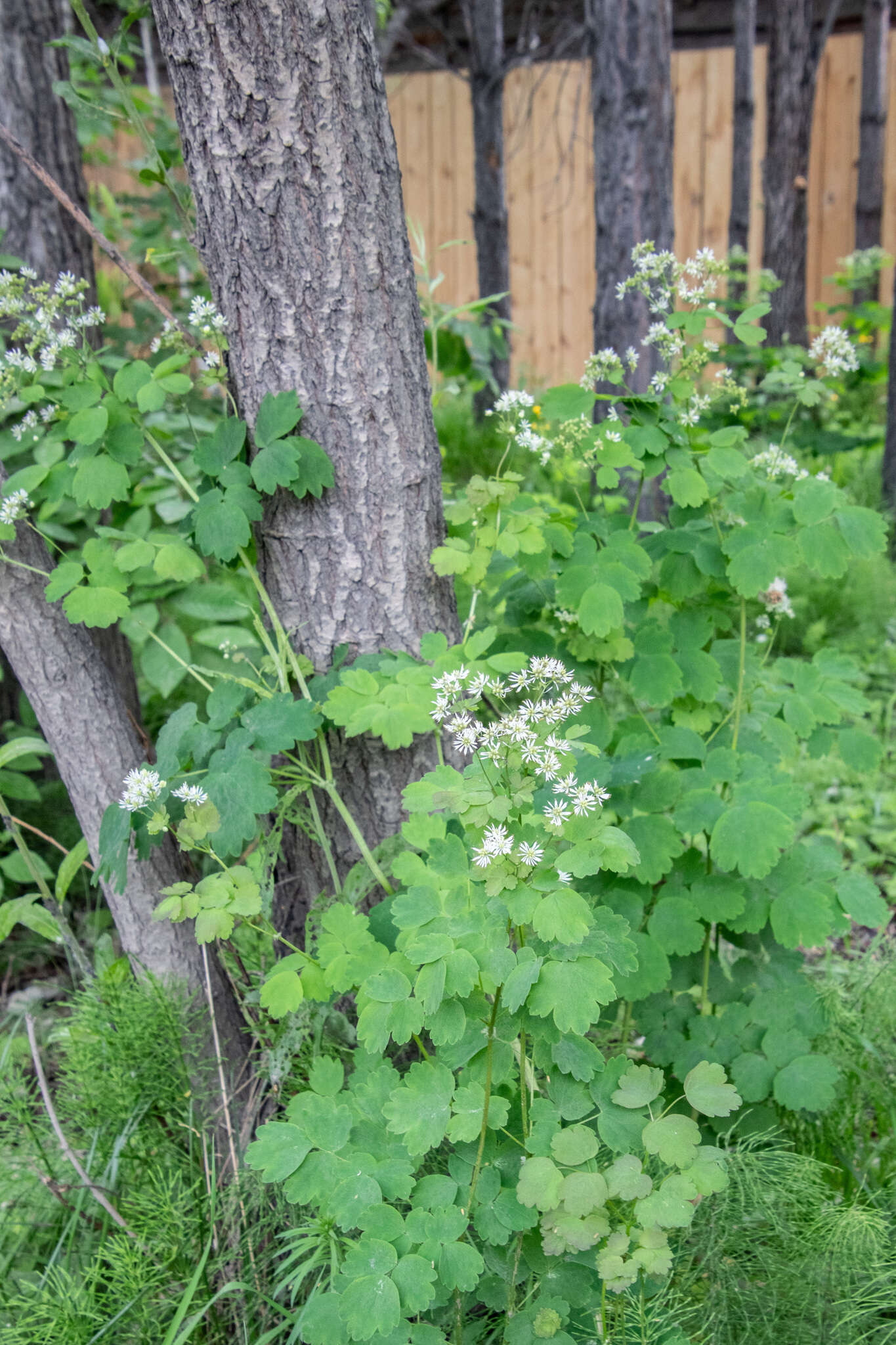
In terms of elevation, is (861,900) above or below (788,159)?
below

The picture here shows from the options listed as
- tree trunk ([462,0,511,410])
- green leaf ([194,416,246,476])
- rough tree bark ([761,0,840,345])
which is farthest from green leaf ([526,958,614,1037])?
rough tree bark ([761,0,840,345])

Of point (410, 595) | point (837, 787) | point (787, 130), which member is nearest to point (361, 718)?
point (410, 595)

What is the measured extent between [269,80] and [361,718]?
89 cm

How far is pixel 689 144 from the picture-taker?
22.1 ft

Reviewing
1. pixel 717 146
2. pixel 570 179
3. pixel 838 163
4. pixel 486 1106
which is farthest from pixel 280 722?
pixel 838 163

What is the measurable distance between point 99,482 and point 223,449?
191mm

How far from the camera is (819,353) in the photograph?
58.3 inches

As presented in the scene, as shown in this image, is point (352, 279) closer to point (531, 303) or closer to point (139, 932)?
point (139, 932)

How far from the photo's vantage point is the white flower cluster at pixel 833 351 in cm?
146

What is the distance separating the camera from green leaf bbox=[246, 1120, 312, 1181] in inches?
42.5

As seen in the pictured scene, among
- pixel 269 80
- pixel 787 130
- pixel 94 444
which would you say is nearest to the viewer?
pixel 269 80

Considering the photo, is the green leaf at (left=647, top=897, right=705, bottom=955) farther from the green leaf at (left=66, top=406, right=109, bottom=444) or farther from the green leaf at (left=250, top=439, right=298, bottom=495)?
the green leaf at (left=66, top=406, right=109, bottom=444)

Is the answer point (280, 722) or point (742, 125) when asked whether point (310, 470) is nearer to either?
point (280, 722)

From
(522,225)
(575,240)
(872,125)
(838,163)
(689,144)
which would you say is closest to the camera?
(872,125)
